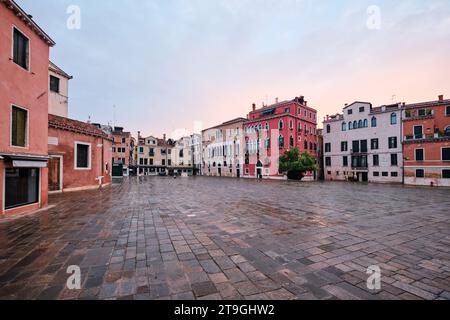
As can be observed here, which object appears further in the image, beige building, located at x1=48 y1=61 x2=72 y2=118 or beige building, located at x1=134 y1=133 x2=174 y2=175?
beige building, located at x1=134 y1=133 x2=174 y2=175

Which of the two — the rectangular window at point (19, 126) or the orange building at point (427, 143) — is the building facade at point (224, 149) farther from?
the rectangular window at point (19, 126)

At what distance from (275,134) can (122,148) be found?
33.1 meters

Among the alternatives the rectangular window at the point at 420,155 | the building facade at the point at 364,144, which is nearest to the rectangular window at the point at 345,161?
the building facade at the point at 364,144

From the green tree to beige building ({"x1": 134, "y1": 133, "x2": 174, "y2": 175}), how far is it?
107 feet

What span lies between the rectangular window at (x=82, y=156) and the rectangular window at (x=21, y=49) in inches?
349

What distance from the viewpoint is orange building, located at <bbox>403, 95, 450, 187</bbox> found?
82.1 ft

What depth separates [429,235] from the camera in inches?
219

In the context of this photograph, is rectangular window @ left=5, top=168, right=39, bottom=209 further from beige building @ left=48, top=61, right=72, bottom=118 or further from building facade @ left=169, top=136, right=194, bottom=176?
building facade @ left=169, top=136, right=194, bottom=176

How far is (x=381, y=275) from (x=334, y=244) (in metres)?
1.45

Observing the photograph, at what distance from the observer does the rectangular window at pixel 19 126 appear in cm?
783

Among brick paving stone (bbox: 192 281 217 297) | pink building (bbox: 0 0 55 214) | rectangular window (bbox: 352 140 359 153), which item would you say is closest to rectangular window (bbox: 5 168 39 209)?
pink building (bbox: 0 0 55 214)
